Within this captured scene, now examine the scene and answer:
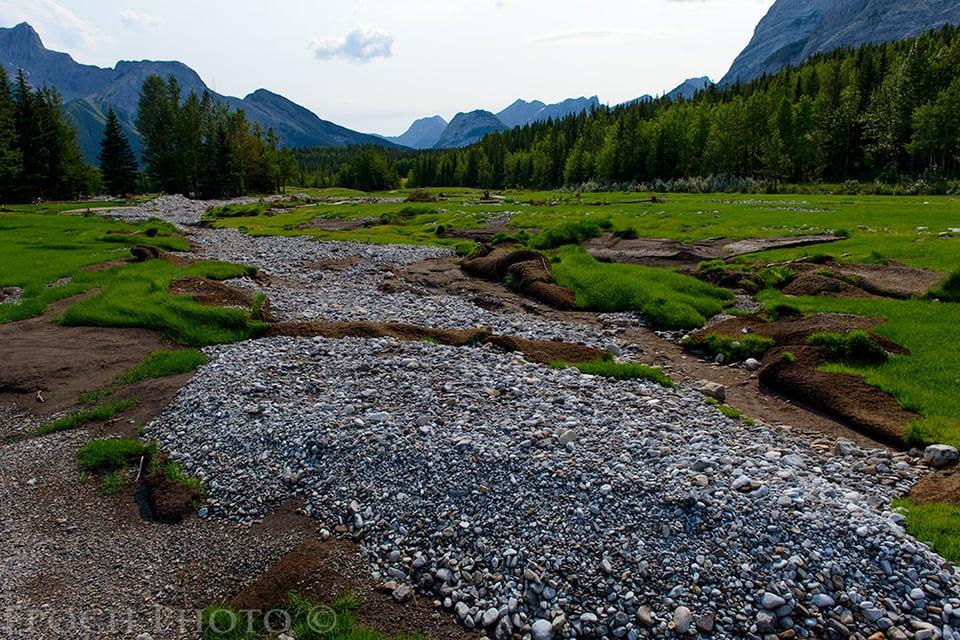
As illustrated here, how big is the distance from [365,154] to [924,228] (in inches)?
5921

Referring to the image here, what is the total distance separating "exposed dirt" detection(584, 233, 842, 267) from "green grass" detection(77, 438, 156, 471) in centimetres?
2178

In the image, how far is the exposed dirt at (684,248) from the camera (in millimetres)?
25750

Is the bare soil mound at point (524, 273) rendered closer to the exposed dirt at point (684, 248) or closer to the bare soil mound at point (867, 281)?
the exposed dirt at point (684, 248)

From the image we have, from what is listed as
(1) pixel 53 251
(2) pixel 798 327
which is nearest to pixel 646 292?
(2) pixel 798 327

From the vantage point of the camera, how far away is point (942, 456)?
27.1 ft

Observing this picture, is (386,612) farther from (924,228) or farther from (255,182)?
(255,182)


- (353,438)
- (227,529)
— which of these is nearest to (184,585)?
(227,529)

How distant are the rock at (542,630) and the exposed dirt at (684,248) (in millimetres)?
21542

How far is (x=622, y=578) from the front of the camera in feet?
20.6

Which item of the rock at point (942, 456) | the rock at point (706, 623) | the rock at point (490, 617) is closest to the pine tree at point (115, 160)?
the rock at point (490, 617)

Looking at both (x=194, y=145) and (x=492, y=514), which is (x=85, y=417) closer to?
(x=492, y=514)

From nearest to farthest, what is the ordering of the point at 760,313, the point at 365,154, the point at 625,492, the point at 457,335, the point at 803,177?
the point at 625,492 → the point at 457,335 → the point at 760,313 → the point at 803,177 → the point at 365,154

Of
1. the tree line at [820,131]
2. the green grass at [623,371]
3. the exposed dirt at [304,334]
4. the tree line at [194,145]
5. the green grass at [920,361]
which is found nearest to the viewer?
the exposed dirt at [304,334]

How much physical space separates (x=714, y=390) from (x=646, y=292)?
27.3 feet
